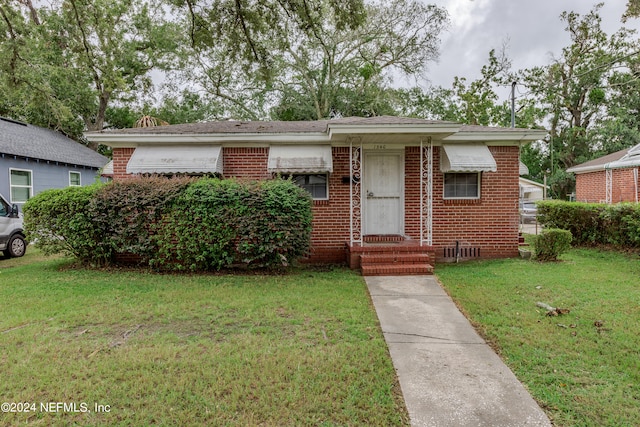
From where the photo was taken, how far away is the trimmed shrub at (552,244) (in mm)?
8078

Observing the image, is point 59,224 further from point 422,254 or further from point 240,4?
point 422,254

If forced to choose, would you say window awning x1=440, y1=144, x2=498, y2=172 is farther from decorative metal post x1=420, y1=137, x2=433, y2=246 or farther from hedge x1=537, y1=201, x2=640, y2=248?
hedge x1=537, y1=201, x2=640, y2=248

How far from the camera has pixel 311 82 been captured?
75.1ft

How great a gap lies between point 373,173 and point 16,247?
9.89m

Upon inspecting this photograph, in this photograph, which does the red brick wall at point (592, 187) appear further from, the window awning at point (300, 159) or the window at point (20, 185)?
the window at point (20, 185)

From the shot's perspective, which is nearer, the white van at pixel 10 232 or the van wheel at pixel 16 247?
the white van at pixel 10 232

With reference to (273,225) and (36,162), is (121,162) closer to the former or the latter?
(273,225)

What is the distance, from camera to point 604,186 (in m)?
17.8

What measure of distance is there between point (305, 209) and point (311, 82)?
17972 mm

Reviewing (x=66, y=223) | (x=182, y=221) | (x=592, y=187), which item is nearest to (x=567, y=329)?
(x=182, y=221)

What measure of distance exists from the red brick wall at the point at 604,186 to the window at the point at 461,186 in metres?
11.4

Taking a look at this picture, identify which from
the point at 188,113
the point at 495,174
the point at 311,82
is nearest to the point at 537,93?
the point at 311,82

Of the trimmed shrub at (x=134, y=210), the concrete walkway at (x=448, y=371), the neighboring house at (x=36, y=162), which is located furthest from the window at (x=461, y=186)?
the neighboring house at (x=36, y=162)

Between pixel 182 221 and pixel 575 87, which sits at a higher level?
pixel 575 87
